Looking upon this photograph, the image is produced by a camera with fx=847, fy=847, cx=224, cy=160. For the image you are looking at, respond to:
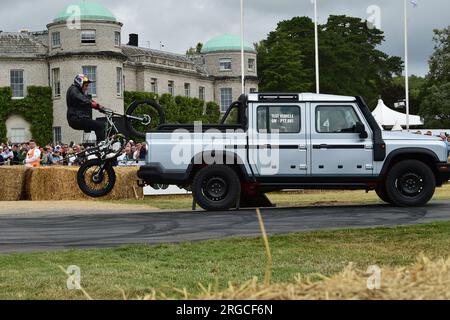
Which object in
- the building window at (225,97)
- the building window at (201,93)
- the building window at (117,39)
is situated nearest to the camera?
the building window at (117,39)

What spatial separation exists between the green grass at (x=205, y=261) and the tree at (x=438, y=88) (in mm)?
86344

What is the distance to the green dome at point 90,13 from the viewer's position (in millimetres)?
72562

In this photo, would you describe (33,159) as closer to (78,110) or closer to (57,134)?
(78,110)

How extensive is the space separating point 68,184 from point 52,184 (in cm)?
61

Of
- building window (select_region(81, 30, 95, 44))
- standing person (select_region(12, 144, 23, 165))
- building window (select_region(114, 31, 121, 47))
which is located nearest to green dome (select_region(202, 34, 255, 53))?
building window (select_region(114, 31, 121, 47))

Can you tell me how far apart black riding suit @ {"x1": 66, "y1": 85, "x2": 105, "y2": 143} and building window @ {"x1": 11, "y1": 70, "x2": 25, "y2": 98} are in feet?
190

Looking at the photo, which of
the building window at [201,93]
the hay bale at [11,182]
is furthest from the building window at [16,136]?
the hay bale at [11,182]

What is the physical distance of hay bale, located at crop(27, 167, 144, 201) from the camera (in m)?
24.5

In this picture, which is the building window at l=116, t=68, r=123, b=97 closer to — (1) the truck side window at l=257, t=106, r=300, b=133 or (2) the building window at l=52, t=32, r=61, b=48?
(2) the building window at l=52, t=32, r=61, b=48

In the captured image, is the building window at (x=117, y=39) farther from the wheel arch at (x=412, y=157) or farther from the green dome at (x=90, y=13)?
the wheel arch at (x=412, y=157)

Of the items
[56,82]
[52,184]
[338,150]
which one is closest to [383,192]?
[338,150]

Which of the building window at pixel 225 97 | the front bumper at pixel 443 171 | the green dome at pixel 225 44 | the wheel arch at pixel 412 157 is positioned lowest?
the front bumper at pixel 443 171
